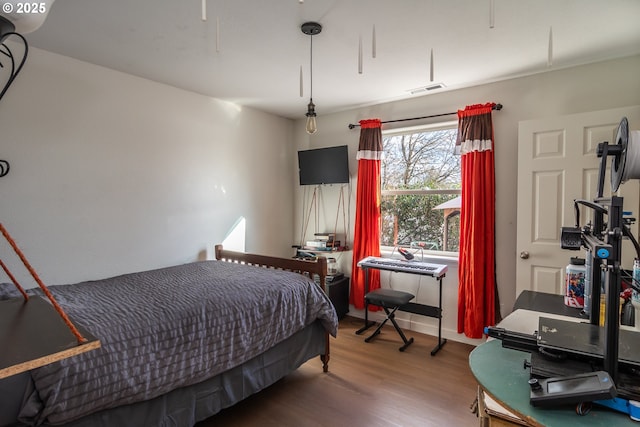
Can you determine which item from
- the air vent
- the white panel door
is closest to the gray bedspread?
the white panel door

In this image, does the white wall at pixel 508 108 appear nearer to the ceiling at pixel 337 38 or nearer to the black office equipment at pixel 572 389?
the ceiling at pixel 337 38

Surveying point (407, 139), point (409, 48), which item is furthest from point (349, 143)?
Answer: point (409, 48)

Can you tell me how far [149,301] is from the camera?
6.66ft

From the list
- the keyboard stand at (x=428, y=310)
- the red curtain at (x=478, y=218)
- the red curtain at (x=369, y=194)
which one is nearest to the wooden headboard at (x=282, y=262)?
the keyboard stand at (x=428, y=310)

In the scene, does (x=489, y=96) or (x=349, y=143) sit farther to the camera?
(x=349, y=143)

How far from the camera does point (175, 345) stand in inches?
70.9

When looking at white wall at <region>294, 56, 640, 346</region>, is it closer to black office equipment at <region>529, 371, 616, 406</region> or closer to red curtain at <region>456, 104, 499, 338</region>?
red curtain at <region>456, 104, 499, 338</region>

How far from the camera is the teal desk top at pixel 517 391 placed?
80 centimetres

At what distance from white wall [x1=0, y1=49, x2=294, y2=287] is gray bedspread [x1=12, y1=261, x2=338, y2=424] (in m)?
0.37

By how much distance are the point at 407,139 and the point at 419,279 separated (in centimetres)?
154

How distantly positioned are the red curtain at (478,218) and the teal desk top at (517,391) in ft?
6.98

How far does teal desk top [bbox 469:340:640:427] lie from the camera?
0.80m

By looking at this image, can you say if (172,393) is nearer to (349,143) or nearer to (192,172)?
(192,172)

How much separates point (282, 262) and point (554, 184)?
2260 mm
